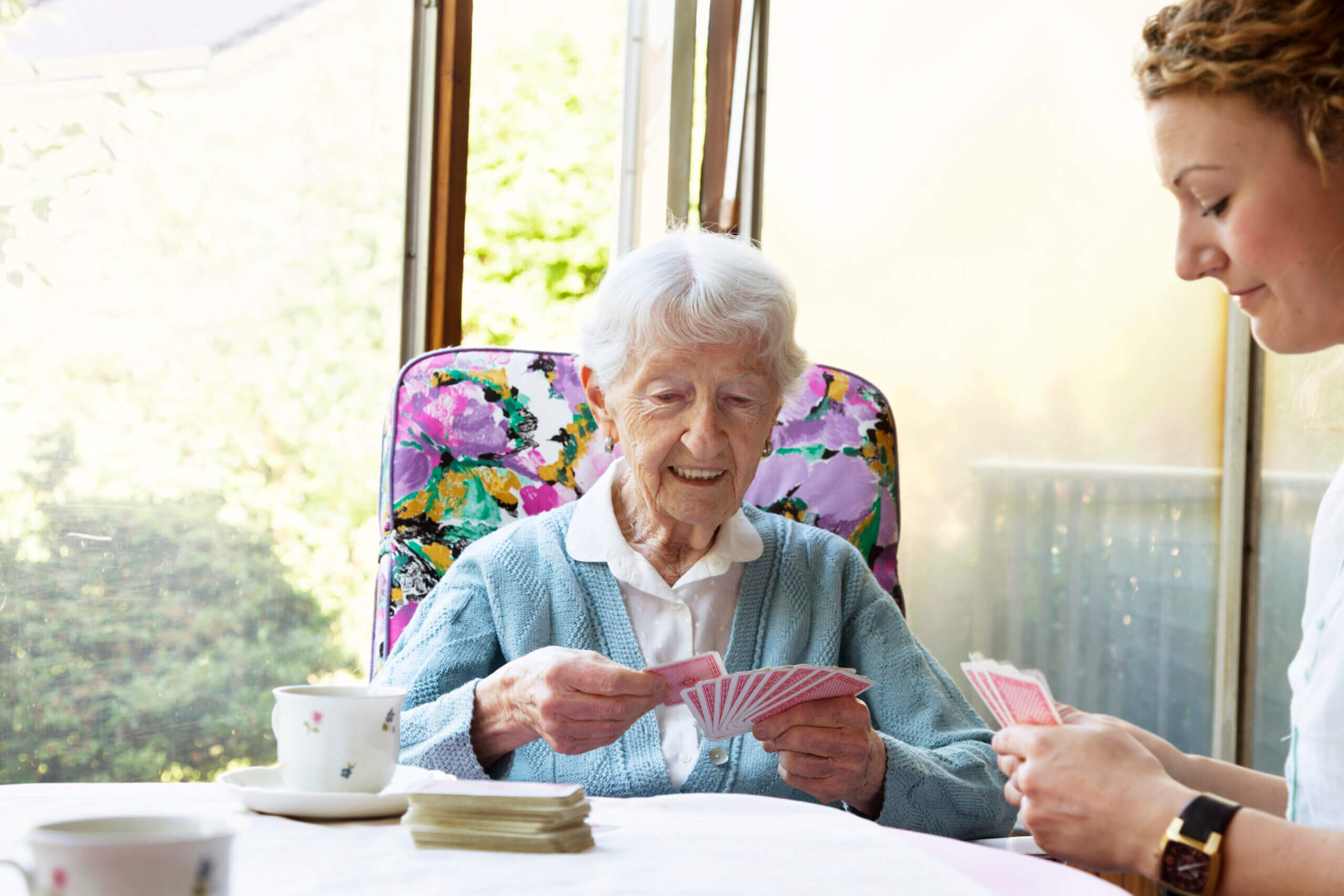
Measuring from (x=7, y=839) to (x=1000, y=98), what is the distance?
354cm

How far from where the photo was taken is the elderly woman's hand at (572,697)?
4.40ft

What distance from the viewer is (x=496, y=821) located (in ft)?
3.01

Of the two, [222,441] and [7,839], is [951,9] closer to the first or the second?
[222,441]

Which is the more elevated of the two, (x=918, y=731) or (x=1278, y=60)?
(x=1278, y=60)

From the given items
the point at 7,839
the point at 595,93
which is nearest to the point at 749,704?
the point at 7,839

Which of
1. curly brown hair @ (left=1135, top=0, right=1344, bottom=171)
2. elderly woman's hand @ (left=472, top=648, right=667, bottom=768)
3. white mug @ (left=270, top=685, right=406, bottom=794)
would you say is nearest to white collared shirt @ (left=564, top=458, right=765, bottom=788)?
elderly woman's hand @ (left=472, top=648, right=667, bottom=768)

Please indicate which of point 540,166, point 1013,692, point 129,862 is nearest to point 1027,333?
point 540,166

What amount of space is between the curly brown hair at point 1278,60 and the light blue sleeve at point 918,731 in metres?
0.87

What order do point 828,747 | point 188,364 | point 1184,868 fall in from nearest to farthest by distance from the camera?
point 1184,868, point 828,747, point 188,364

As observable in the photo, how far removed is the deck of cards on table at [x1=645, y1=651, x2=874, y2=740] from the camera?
1290mm

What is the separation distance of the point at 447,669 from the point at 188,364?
132 centimetres

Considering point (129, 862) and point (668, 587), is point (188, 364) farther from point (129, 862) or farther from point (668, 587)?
point (129, 862)

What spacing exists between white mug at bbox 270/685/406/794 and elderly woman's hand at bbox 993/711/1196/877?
1.97 feet

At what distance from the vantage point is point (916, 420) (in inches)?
148
